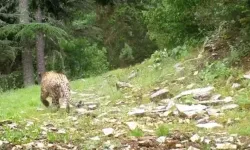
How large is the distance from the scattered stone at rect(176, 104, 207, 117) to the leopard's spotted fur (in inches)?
92.3

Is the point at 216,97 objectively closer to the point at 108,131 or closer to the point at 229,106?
the point at 229,106

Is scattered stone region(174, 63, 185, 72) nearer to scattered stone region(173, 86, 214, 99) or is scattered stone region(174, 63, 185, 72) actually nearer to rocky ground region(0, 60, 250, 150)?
rocky ground region(0, 60, 250, 150)

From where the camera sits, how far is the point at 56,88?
1080 centimetres

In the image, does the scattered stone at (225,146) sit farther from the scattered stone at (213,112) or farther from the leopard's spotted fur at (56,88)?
the leopard's spotted fur at (56,88)

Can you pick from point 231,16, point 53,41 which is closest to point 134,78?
point 231,16

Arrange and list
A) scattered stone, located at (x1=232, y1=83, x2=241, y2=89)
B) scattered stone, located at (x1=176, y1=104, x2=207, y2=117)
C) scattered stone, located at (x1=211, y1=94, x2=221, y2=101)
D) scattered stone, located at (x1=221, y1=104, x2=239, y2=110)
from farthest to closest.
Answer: scattered stone, located at (x1=232, y1=83, x2=241, y2=89) < scattered stone, located at (x1=211, y1=94, x2=221, y2=101) < scattered stone, located at (x1=221, y1=104, x2=239, y2=110) < scattered stone, located at (x1=176, y1=104, x2=207, y2=117)

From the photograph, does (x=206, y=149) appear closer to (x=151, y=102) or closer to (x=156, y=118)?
(x=156, y=118)

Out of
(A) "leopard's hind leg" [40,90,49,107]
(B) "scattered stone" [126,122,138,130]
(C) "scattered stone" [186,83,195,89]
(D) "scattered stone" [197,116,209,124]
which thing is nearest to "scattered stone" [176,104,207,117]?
(D) "scattered stone" [197,116,209,124]

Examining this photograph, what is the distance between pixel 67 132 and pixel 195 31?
25.7 feet

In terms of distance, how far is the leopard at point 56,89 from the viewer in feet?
34.6

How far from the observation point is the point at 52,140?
7.48m

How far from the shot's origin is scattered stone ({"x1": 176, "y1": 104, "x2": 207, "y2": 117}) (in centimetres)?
888

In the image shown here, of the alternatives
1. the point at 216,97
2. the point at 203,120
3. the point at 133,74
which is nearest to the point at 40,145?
the point at 203,120

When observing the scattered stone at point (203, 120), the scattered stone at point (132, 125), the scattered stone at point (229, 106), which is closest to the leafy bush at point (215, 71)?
the scattered stone at point (229, 106)
